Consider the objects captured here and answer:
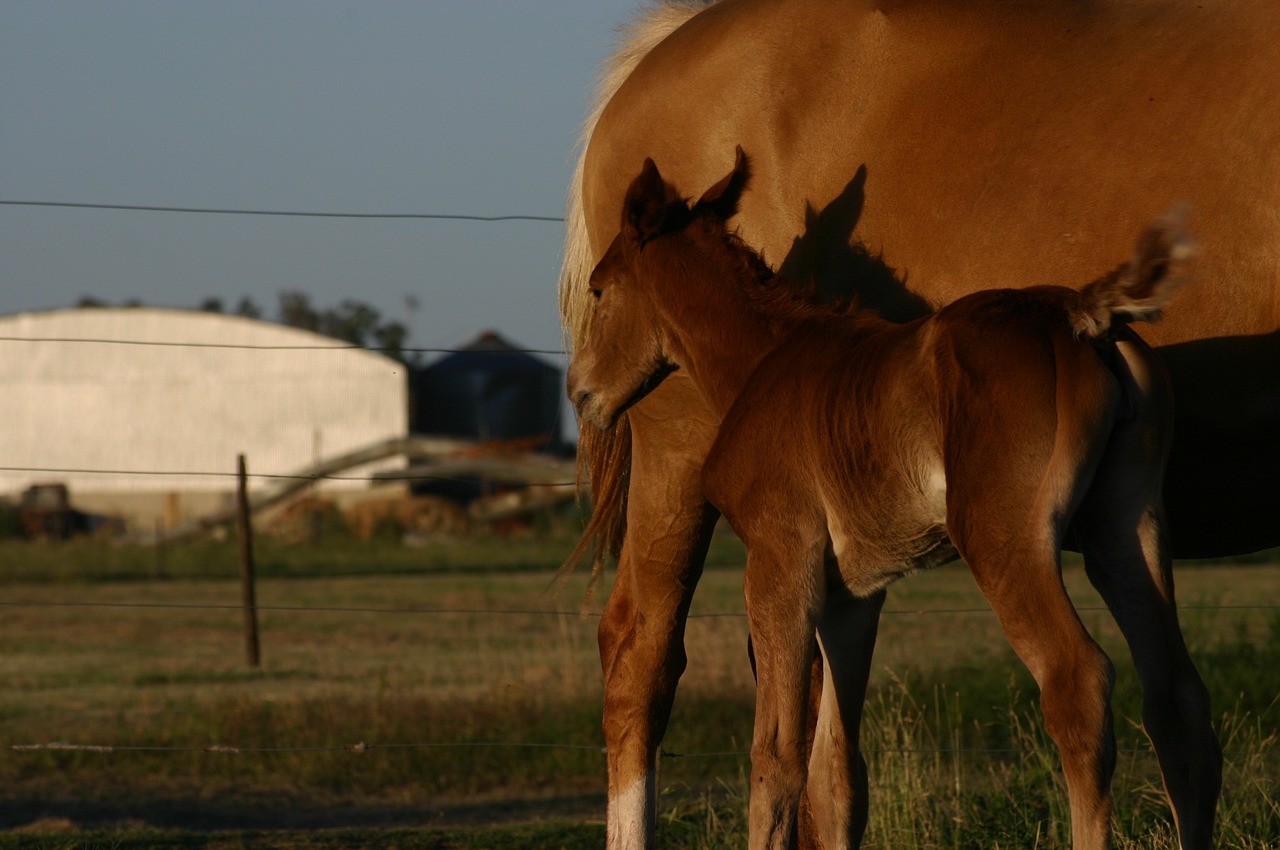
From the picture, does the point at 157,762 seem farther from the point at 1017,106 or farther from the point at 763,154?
the point at 1017,106

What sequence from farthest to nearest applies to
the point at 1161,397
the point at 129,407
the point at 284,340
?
the point at 284,340 < the point at 129,407 < the point at 1161,397

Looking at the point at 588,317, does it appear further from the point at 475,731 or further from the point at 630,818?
the point at 475,731

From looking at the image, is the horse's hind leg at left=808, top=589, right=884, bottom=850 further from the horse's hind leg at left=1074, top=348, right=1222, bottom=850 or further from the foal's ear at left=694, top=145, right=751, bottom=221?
the foal's ear at left=694, top=145, right=751, bottom=221

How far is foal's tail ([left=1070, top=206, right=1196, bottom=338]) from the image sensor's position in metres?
3.21

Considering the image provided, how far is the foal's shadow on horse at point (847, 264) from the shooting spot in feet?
14.3

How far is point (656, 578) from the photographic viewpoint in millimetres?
4770

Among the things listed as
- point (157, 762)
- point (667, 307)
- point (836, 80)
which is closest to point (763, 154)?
point (836, 80)

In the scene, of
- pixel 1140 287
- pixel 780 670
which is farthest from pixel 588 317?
pixel 1140 287

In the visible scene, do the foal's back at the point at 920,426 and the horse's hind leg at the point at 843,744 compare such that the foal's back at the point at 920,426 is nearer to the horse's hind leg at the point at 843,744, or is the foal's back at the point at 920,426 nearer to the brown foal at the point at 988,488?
the brown foal at the point at 988,488

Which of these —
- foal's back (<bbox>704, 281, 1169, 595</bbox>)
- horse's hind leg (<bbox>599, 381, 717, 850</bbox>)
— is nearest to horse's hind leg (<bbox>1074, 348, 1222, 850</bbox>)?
foal's back (<bbox>704, 281, 1169, 595</bbox>)

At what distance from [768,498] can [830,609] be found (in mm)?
604

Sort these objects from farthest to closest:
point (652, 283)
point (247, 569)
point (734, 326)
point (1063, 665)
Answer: point (247, 569) < point (652, 283) < point (734, 326) < point (1063, 665)

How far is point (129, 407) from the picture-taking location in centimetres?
3422

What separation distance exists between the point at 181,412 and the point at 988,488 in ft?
107
